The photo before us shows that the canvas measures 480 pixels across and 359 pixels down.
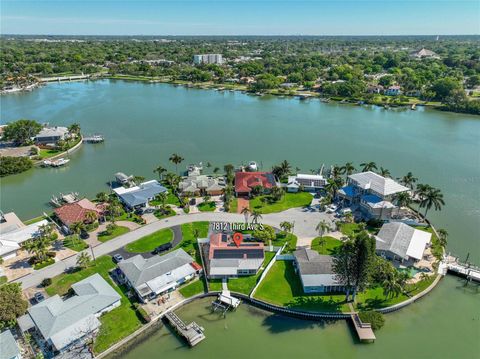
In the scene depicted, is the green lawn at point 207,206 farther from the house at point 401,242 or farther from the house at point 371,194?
the house at point 401,242

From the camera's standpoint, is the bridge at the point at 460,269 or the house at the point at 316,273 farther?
the bridge at the point at 460,269

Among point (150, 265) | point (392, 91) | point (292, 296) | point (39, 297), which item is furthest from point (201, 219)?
point (392, 91)

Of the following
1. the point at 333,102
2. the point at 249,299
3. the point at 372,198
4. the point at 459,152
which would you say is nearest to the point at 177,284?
the point at 249,299

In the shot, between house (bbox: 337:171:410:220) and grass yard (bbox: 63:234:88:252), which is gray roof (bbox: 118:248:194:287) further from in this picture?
house (bbox: 337:171:410:220)

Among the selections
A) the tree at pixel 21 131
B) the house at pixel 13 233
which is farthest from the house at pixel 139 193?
the tree at pixel 21 131

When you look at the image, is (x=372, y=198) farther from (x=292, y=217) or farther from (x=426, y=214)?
(x=292, y=217)
